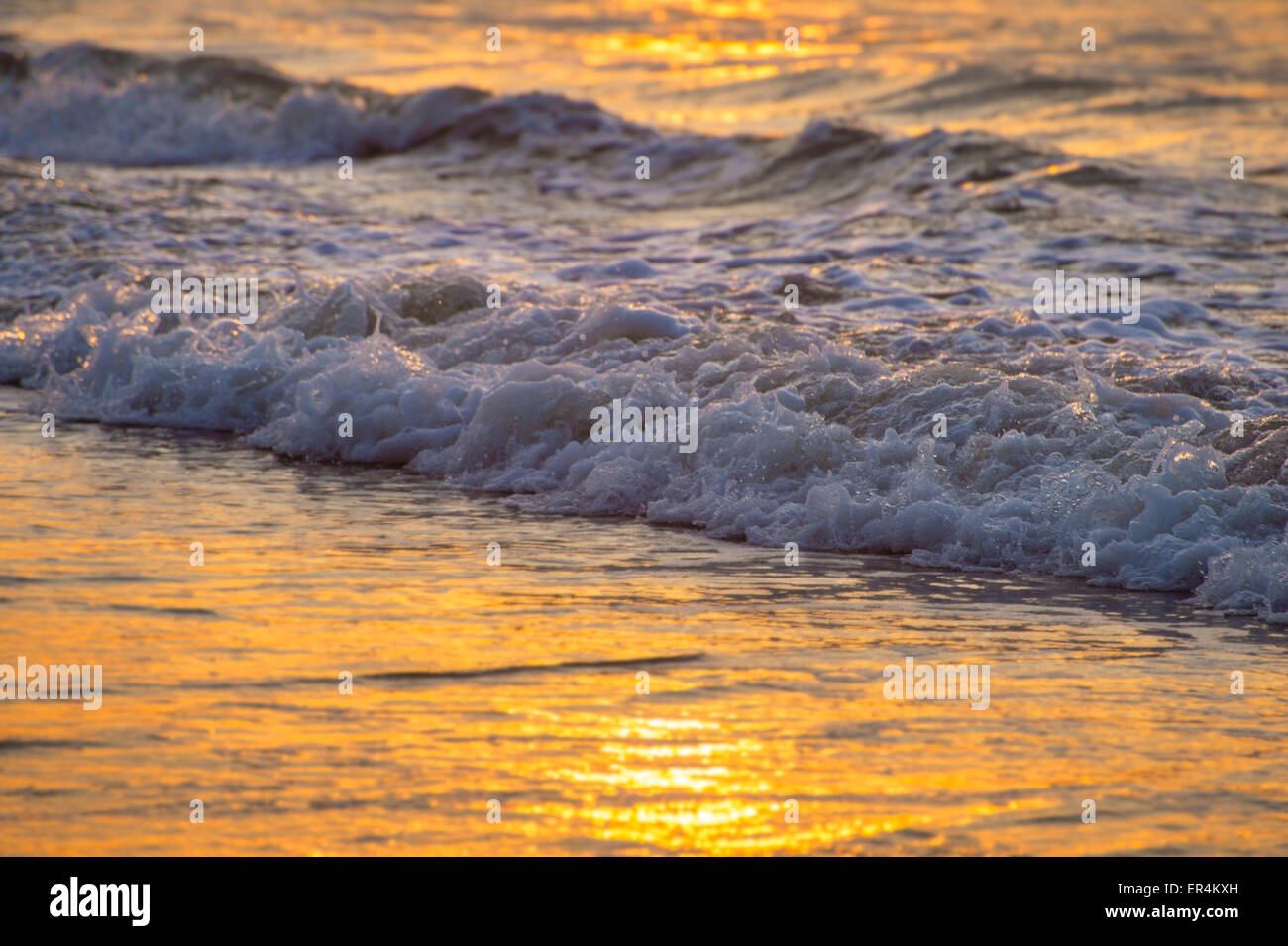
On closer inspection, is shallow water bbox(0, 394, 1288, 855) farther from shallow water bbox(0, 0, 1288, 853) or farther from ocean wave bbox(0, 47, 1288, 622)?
ocean wave bbox(0, 47, 1288, 622)

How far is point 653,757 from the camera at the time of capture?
14.7 feet

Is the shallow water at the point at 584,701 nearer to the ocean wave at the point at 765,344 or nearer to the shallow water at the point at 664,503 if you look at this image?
the shallow water at the point at 664,503

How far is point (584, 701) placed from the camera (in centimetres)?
492

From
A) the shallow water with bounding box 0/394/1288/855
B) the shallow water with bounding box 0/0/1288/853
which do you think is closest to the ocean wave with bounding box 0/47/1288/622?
the shallow water with bounding box 0/0/1288/853

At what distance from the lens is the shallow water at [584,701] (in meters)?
4.07

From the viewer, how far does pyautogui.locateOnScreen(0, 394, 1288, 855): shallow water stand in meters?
4.07

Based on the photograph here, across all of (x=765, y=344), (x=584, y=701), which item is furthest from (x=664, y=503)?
(x=584, y=701)

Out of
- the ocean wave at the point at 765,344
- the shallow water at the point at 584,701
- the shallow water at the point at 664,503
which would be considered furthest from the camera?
the ocean wave at the point at 765,344

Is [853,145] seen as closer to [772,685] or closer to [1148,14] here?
[772,685]

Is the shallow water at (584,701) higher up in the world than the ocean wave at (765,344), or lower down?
lower down

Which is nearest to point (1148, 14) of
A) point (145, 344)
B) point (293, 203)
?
point (293, 203)

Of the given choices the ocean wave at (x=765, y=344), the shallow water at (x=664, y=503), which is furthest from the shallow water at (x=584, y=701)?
the ocean wave at (x=765, y=344)

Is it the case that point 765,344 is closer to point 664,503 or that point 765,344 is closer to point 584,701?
point 664,503
